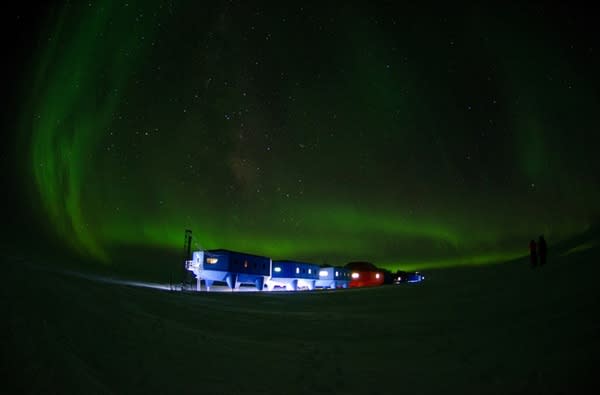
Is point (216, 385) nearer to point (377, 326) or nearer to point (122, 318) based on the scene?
point (122, 318)

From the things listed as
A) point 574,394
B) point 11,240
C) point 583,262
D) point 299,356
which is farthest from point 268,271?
point 574,394

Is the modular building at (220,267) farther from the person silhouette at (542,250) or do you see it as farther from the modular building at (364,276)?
the person silhouette at (542,250)

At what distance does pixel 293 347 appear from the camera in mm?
8766

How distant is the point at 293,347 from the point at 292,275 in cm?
3884

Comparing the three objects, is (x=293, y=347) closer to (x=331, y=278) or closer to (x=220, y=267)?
(x=220, y=267)

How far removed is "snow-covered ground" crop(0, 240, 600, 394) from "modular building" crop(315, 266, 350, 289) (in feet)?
141

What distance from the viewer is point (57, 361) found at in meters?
5.72

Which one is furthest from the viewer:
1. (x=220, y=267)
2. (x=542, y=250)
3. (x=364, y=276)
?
(x=364, y=276)

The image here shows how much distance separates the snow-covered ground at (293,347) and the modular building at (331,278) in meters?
42.9

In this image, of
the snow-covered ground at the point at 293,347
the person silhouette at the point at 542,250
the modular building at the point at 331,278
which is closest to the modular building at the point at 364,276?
the modular building at the point at 331,278

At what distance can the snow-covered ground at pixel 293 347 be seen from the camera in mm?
5635

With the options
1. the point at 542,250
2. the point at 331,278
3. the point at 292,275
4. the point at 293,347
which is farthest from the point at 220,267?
the point at 293,347

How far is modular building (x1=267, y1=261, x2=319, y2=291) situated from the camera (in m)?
45.3

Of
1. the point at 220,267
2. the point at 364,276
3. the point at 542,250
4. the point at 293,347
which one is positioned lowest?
the point at 364,276
